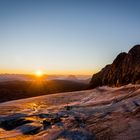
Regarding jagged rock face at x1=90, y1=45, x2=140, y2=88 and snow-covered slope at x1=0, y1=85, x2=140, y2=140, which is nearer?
snow-covered slope at x1=0, y1=85, x2=140, y2=140

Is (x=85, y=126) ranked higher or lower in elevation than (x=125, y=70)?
lower

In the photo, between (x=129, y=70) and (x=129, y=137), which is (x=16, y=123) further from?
(x=129, y=70)

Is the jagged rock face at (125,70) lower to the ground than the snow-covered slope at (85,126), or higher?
higher

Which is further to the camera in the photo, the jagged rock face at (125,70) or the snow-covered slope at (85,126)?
the jagged rock face at (125,70)

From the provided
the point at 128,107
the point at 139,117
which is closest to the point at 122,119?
the point at 139,117

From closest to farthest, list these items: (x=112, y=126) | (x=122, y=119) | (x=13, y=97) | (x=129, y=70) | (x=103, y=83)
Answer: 1. (x=112, y=126)
2. (x=122, y=119)
3. (x=129, y=70)
4. (x=103, y=83)
5. (x=13, y=97)

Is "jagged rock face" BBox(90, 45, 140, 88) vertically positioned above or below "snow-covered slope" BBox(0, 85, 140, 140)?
above

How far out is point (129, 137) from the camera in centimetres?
646

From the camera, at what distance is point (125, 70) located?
18891 millimetres

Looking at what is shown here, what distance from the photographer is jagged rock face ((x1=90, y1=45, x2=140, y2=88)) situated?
16859 mm

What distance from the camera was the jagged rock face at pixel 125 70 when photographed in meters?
16.9

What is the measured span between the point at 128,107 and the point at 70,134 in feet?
10.3

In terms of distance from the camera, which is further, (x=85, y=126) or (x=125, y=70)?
(x=125, y=70)

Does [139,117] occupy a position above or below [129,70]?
below
